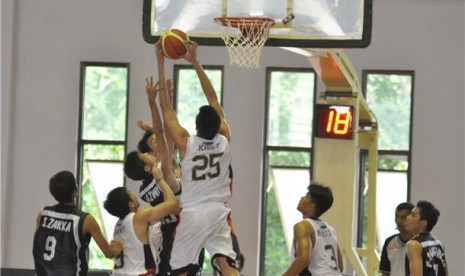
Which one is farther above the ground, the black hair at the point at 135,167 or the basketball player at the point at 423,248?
the black hair at the point at 135,167

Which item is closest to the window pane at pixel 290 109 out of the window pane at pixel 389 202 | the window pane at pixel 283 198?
the window pane at pixel 283 198

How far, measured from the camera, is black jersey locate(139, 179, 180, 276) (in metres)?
7.63

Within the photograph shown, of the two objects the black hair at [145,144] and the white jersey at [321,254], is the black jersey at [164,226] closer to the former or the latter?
the black hair at [145,144]

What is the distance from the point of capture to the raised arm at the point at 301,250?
7250mm

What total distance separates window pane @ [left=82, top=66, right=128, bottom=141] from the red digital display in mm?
3690

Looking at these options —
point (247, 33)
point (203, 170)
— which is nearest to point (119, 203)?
point (203, 170)

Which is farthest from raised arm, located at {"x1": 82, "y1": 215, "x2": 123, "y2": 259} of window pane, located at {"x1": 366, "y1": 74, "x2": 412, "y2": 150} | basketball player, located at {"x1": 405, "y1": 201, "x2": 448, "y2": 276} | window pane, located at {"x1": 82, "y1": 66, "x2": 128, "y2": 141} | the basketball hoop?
window pane, located at {"x1": 366, "y1": 74, "x2": 412, "y2": 150}

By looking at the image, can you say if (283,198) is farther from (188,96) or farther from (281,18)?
(281,18)

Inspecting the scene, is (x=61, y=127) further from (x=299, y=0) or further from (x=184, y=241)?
(x=184, y=241)

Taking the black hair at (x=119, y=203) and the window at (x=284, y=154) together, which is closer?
the black hair at (x=119, y=203)

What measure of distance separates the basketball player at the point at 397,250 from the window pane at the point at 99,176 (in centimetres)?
506

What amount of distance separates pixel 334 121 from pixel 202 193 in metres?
3.07

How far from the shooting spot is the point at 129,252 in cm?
737

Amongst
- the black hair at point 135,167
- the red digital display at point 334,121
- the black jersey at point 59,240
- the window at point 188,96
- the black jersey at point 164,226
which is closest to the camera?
the black jersey at point 59,240
